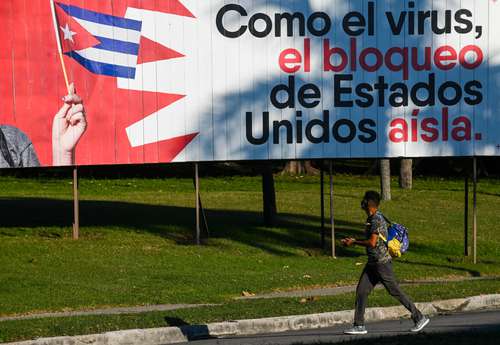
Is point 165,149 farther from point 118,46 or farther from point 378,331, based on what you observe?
point 378,331

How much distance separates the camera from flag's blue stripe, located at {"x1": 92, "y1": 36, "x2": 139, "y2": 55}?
2072 centimetres

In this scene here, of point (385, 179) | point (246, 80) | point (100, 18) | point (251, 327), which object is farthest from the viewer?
point (385, 179)

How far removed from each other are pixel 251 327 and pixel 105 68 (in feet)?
28.9

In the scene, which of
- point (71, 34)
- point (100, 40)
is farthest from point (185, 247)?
point (71, 34)

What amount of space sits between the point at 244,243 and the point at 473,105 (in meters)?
5.60

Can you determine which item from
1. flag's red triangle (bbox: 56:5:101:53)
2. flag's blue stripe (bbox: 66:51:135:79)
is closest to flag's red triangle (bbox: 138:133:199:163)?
flag's blue stripe (bbox: 66:51:135:79)

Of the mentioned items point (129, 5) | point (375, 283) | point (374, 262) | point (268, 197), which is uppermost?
point (129, 5)

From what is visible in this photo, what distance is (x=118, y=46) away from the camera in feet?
Result: 68.3

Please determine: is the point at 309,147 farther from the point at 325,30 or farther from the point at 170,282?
the point at 170,282

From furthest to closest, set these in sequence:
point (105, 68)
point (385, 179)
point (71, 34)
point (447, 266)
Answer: point (385, 179) → point (447, 266) → point (105, 68) → point (71, 34)

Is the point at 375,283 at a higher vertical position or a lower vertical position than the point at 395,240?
lower

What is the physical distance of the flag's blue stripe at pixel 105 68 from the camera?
20562mm

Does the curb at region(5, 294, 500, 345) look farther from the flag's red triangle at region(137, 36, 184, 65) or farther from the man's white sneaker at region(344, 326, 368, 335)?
the flag's red triangle at region(137, 36, 184, 65)

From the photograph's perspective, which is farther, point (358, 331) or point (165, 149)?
point (165, 149)
